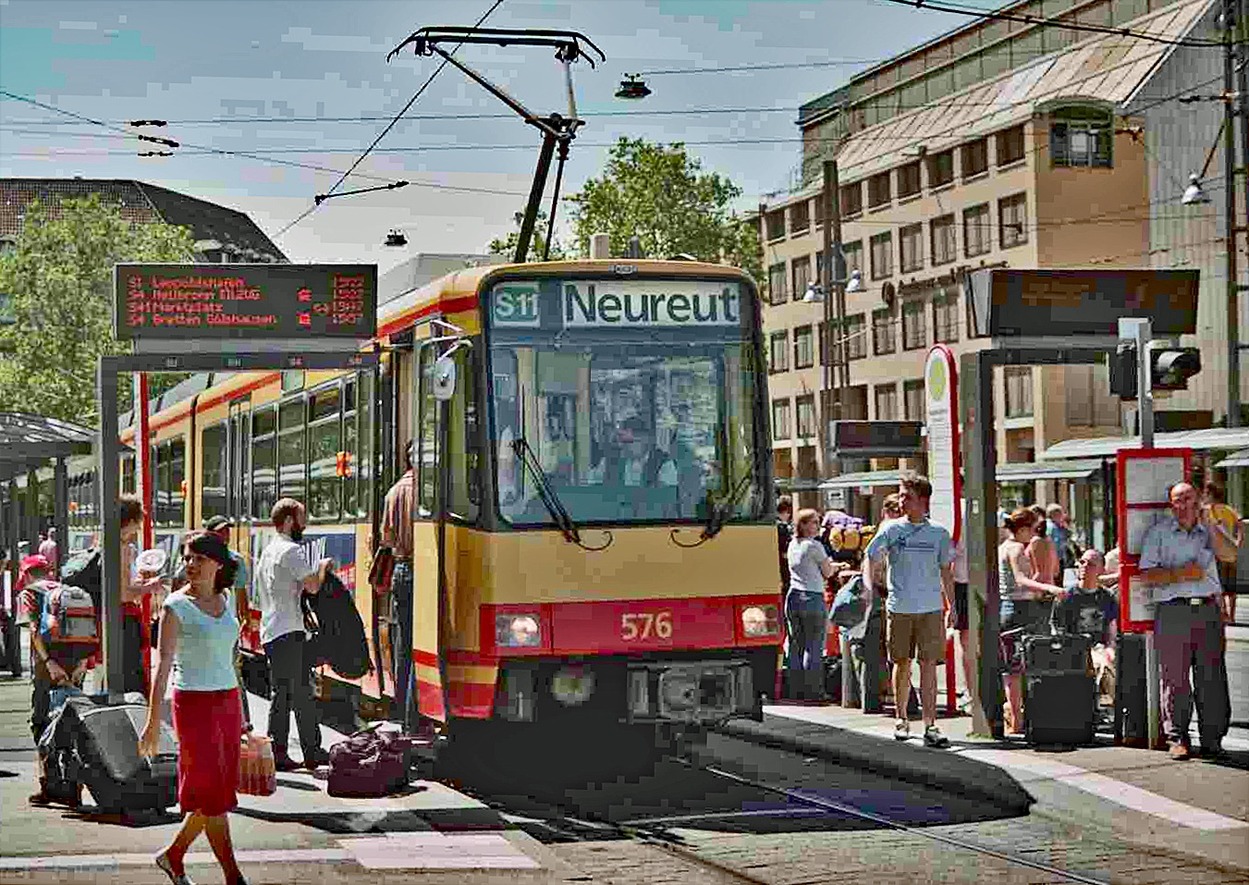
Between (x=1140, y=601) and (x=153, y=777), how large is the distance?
6201 millimetres

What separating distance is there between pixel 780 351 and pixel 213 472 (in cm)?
6550

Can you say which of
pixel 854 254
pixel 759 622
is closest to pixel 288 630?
pixel 759 622

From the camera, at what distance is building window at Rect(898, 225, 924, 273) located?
76875 mm

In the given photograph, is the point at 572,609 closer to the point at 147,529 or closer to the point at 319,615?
the point at 319,615

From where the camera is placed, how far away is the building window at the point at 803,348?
3356 inches

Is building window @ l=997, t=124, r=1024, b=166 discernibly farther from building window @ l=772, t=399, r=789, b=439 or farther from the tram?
the tram

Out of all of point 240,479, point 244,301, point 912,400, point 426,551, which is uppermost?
point 912,400

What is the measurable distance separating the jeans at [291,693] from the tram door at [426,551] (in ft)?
2.27

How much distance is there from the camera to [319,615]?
573 inches

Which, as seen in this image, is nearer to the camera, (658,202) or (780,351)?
(658,202)

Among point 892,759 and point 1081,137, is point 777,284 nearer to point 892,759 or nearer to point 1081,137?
point 1081,137

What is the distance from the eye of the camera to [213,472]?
23250mm

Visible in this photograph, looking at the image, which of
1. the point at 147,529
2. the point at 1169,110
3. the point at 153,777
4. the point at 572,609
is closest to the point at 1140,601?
the point at 572,609

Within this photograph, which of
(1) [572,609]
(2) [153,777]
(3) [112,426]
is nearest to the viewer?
(2) [153,777]
